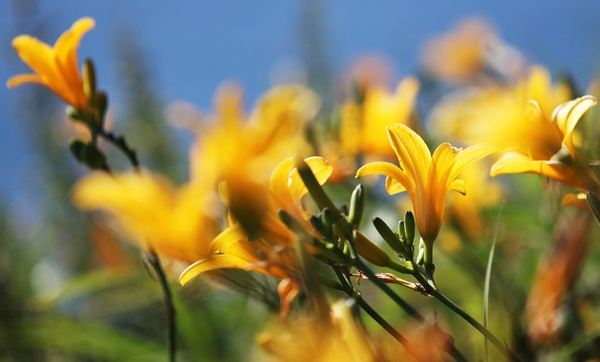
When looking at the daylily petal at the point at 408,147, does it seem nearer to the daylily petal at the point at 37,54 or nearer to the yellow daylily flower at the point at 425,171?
the yellow daylily flower at the point at 425,171

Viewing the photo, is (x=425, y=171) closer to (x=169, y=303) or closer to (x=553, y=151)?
(x=553, y=151)

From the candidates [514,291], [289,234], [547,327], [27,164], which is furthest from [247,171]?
[27,164]

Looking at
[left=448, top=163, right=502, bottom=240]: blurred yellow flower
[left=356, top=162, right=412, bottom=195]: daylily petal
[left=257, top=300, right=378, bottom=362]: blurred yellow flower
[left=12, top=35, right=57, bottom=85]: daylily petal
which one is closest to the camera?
[left=257, top=300, right=378, bottom=362]: blurred yellow flower

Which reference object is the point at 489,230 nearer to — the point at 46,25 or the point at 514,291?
the point at 514,291

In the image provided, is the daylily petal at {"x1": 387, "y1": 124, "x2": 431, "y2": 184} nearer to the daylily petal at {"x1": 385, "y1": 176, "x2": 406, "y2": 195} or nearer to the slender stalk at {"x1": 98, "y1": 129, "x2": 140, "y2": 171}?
the daylily petal at {"x1": 385, "y1": 176, "x2": 406, "y2": 195}

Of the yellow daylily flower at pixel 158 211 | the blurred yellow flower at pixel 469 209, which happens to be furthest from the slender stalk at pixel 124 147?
the blurred yellow flower at pixel 469 209

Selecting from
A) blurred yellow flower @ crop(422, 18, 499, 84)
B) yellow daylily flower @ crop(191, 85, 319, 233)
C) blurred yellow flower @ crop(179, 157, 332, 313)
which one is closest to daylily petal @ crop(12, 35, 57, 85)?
yellow daylily flower @ crop(191, 85, 319, 233)
